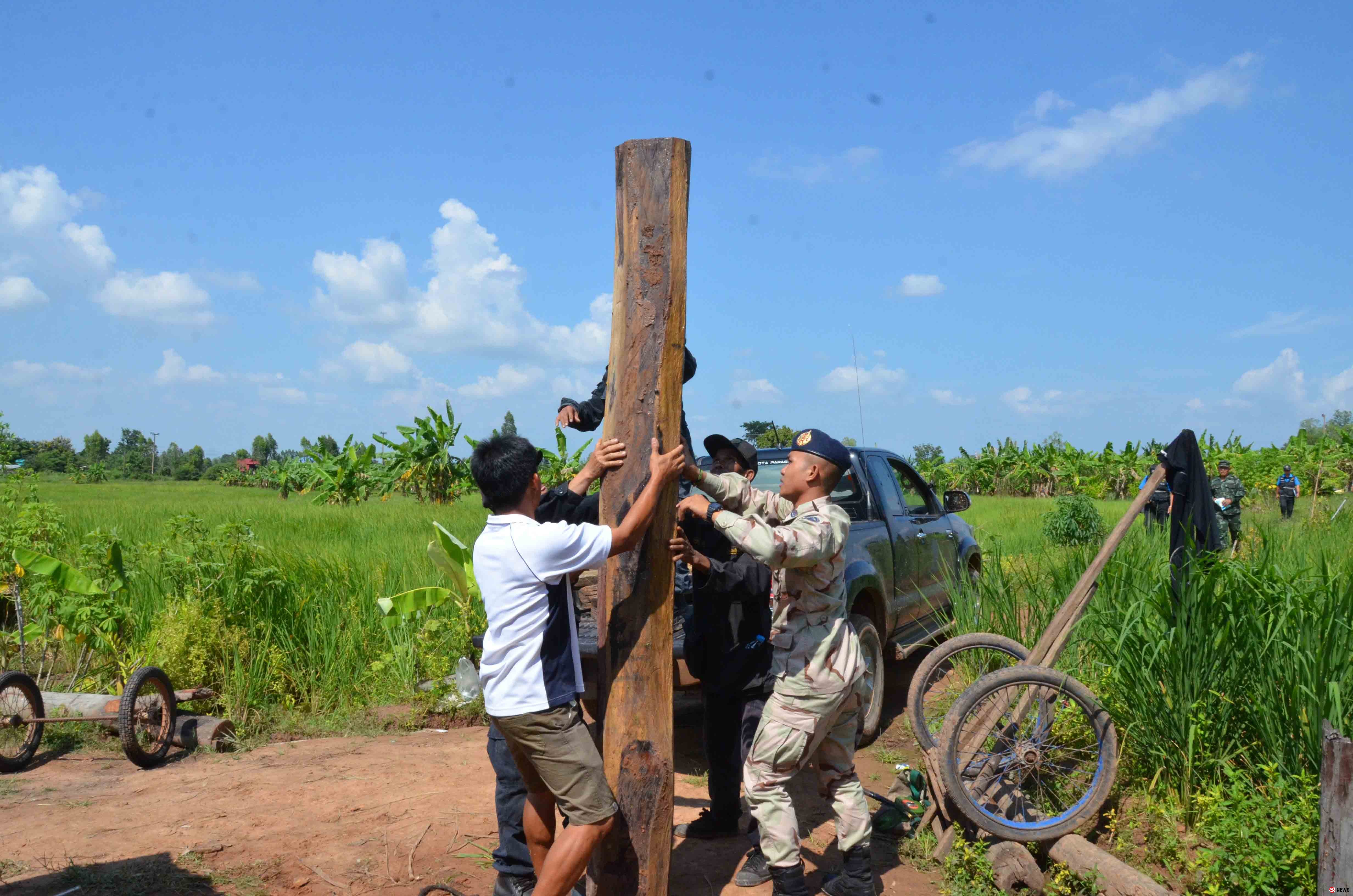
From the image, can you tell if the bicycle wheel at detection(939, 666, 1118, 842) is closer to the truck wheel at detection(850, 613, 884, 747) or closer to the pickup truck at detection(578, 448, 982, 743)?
the pickup truck at detection(578, 448, 982, 743)

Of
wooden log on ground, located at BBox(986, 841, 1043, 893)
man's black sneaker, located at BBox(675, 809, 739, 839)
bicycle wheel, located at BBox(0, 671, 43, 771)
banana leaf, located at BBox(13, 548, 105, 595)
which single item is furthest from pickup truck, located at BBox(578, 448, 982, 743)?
banana leaf, located at BBox(13, 548, 105, 595)

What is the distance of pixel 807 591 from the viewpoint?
12.4 ft

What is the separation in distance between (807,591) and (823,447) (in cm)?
62

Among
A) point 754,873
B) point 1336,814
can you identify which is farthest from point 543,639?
point 1336,814

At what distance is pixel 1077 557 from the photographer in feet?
19.0

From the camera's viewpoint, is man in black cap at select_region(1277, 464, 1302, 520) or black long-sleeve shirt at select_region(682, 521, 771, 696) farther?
man in black cap at select_region(1277, 464, 1302, 520)

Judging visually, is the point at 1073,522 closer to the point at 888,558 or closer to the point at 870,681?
the point at 888,558

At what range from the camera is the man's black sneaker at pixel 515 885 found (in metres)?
3.77

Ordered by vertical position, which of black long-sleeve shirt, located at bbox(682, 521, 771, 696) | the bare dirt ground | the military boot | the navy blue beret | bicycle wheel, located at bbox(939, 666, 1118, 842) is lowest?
the bare dirt ground

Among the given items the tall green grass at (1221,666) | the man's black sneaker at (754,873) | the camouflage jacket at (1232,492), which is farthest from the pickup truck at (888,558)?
the camouflage jacket at (1232,492)

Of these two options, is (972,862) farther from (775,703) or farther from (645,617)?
(645,617)

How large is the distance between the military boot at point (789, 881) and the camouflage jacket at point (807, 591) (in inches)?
27.3

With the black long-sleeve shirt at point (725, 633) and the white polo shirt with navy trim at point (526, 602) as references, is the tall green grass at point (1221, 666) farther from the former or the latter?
the white polo shirt with navy trim at point (526, 602)

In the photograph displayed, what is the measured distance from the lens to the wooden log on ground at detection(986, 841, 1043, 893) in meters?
3.98
